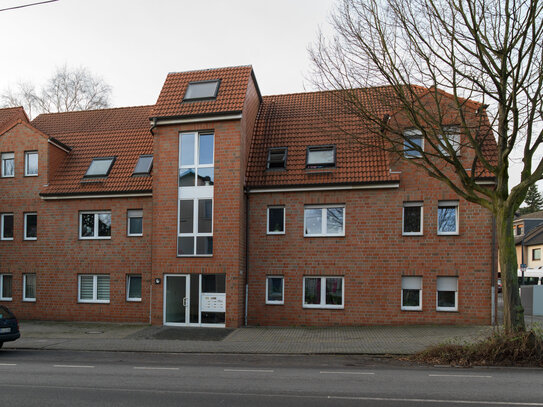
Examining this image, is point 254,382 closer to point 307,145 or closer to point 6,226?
point 307,145

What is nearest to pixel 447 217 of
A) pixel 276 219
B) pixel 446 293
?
pixel 446 293

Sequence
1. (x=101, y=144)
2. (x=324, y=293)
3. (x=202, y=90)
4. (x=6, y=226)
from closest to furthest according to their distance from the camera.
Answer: (x=324, y=293), (x=202, y=90), (x=6, y=226), (x=101, y=144)

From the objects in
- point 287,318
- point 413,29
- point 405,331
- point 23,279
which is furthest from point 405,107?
point 23,279

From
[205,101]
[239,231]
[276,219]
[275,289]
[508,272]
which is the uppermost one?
[205,101]

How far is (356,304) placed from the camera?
16.6 meters

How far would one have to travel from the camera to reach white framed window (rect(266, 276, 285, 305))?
683 inches

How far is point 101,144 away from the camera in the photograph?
21.1 metres

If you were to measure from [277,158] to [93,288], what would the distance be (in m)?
8.95

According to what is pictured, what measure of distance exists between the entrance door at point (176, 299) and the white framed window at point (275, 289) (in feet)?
9.63

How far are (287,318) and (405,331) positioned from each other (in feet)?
13.7

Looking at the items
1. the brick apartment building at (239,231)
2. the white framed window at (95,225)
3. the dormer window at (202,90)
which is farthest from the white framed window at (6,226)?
the dormer window at (202,90)

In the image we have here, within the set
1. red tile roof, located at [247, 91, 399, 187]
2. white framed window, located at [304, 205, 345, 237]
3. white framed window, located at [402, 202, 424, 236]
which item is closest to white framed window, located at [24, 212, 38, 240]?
red tile roof, located at [247, 91, 399, 187]

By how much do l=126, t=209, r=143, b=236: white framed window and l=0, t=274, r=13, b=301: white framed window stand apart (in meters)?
5.82

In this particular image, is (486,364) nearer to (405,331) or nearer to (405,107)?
(405,331)
